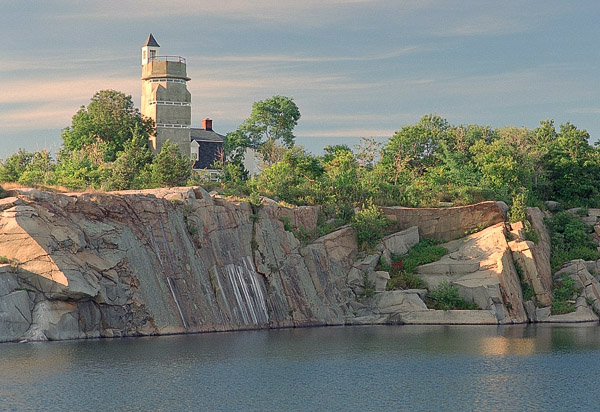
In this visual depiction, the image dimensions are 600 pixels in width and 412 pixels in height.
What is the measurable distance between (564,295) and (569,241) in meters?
8.52

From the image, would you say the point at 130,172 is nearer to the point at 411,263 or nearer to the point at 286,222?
the point at 286,222

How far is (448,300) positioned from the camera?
244 ft

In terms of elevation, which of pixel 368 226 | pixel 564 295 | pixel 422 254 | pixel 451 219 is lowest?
pixel 564 295

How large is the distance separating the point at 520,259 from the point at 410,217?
433 inches

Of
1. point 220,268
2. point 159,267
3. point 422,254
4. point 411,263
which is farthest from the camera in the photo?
point 422,254

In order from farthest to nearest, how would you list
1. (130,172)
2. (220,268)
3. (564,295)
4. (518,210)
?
(130,172) < (518,210) < (564,295) < (220,268)

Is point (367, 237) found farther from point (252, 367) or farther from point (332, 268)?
→ point (252, 367)

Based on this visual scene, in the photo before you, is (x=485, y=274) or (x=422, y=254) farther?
(x=422, y=254)

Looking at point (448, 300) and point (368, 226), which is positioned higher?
point (368, 226)

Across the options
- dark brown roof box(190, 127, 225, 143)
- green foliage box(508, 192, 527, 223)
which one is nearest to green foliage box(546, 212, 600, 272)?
green foliage box(508, 192, 527, 223)

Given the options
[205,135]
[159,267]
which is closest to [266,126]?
[205,135]

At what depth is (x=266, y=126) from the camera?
13675 cm

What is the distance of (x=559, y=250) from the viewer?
278 ft

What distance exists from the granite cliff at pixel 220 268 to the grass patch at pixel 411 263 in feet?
2.71
